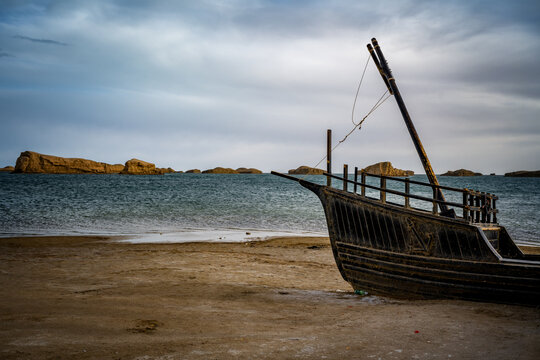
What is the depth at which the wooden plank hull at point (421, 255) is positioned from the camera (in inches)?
325

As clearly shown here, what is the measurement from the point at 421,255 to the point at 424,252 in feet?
0.31

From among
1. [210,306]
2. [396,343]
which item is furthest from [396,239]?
[210,306]

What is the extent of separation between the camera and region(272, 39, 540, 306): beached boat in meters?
8.28

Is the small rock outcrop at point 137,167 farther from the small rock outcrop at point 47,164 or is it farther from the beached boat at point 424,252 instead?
the beached boat at point 424,252

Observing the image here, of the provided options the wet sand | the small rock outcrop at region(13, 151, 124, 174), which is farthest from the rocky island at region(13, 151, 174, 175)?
the wet sand

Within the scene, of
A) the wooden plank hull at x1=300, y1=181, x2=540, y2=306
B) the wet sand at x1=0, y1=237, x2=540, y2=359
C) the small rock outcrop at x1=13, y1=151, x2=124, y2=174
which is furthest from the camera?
the small rock outcrop at x1=13, y1=151, x2=124, y2=174

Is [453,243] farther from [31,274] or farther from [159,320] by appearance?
[31,274]

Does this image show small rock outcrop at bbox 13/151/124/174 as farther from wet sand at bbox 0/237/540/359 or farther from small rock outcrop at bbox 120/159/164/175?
wet sand at bbox 0/237/540/359

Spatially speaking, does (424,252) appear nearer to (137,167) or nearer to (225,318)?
(225,318)

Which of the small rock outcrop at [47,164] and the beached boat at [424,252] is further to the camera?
the small rock outcrop at [47,164]

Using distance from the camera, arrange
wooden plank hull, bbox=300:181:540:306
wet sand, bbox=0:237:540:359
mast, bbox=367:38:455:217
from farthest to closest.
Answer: mast, bbox=367:38:455:217
wooden plank hull, bbox=300:181:540:306
wet sand, bbox=0:237:540:359

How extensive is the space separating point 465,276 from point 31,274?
10.9 meters

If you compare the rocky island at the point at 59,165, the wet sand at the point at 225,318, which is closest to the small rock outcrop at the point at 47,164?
the rocky island at the point at 59,165

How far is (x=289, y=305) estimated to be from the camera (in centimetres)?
900
